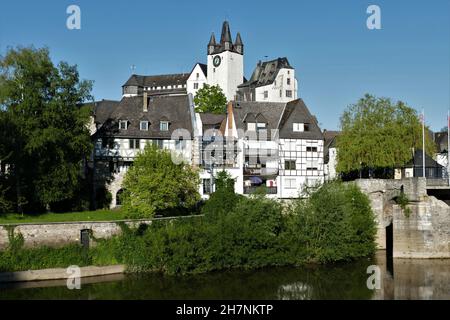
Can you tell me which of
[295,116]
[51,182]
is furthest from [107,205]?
[295,116]

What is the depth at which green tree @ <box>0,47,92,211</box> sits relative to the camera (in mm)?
41156

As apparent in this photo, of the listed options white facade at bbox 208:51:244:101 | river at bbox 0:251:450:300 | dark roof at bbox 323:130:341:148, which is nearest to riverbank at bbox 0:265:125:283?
river at bbox 0:251:450:300

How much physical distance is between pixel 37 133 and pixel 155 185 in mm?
9002

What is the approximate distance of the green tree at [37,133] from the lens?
41.2 m

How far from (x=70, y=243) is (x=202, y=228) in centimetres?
849

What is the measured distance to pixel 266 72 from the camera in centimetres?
10819

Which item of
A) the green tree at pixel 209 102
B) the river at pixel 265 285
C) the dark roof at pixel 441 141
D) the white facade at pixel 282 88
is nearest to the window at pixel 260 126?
the river at pixel 265 285

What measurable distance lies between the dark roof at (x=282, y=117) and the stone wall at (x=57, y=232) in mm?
17689

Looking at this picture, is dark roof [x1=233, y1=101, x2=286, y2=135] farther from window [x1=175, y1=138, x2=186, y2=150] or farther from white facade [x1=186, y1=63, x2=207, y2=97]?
white facade [x1=186, y1=63, x2=207, y2=97]

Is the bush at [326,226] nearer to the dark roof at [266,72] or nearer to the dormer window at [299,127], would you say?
the dormer window at [299,127]

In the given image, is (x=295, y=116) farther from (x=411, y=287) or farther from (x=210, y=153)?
(x=411, y=287)

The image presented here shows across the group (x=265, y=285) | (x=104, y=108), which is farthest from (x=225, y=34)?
(x=265, y=285)

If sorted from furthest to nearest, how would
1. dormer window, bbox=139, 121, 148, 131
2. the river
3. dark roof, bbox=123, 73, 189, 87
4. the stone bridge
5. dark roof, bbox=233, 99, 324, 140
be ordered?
dark roof, bbox=123, 73, 189, 87 < dark roof, bbox=233, 99, 324, 140 < dormer window, bbox=139, 121, 148, 131 < the stone bridge < the river

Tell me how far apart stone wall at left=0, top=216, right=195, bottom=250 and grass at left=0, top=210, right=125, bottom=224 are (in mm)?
2200
